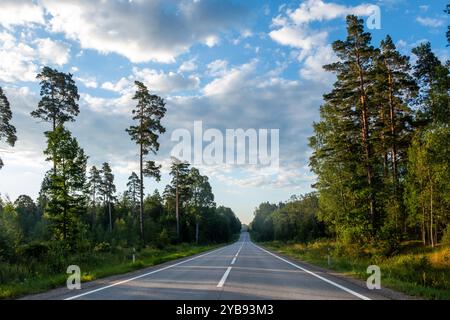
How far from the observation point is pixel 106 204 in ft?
268

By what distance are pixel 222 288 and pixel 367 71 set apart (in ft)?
73.9

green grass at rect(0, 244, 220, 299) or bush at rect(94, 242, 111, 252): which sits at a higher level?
green grass at rect(0, 244, 220, 299)

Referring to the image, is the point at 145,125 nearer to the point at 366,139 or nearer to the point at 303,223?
the point at 366,139

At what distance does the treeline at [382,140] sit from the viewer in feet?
87.7

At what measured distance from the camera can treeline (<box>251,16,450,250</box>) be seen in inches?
1053

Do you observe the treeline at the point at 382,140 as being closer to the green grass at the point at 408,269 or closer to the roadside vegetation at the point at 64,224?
the green grass at the point at 408,269

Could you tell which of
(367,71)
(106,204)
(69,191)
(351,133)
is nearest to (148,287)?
(69,191)

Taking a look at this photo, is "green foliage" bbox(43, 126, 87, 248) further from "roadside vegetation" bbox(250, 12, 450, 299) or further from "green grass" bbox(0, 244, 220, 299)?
"roadside vegetation" bbox(250, 12, 450, 299)

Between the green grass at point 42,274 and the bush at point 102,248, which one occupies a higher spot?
the green grass at point 42,274

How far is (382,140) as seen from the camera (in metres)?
31.0

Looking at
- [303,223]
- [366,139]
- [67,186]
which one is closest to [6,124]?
[67,186]

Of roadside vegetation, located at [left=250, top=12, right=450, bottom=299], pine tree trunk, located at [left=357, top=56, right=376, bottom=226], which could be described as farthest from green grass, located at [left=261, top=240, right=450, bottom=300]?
pine tree trunk, located at [left=357, top=56, right=376, bottom=226]

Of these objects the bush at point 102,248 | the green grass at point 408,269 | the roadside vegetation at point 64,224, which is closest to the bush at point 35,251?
the roadside vegetation at point 64,224
